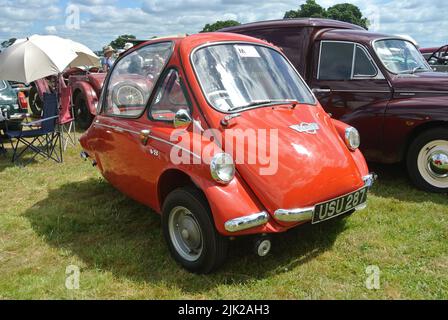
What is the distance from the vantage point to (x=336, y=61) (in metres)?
6.17

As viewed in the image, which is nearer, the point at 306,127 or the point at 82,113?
the point at 306,127

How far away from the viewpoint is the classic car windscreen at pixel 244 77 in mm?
3791

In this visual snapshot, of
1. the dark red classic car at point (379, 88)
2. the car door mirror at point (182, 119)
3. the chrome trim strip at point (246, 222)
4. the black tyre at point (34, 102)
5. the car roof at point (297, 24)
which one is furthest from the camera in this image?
the black tyre at point (34, 102)

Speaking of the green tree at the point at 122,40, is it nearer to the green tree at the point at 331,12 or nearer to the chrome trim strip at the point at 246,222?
the chrome trim strip at the point at 246,222

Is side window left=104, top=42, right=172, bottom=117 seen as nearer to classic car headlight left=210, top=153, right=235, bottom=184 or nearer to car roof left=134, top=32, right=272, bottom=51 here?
car roof left=134, top=32, right=272, bottom=51

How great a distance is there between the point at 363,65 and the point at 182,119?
11.1 feet

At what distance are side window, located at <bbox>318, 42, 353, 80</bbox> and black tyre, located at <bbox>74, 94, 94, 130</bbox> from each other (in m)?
6.43

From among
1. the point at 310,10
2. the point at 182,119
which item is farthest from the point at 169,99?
the point at 310,10

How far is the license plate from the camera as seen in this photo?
335cm

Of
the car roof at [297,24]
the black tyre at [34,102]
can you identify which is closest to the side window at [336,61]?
the car roof at [297,24]

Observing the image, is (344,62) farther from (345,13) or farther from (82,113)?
(345,13)

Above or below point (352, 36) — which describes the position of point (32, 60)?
below

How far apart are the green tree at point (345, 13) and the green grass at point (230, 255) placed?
37.4 m
